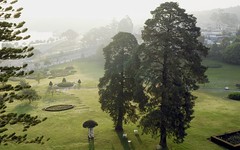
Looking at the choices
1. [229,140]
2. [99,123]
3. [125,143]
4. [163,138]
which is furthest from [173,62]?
[99,123]

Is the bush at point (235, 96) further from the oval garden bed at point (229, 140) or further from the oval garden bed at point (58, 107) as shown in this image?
the oval garden bed at point (58, 107)

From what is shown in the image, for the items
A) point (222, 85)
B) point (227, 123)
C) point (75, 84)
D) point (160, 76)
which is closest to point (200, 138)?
point (227, 123)

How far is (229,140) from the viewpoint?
33875mm

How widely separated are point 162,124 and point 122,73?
8.60 meters

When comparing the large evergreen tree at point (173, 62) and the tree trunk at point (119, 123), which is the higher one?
the large evergreen tree at point (173, 62)

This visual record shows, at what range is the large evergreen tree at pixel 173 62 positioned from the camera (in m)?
29.3

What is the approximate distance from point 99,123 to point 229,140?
652 inches

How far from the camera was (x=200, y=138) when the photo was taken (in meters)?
35.5

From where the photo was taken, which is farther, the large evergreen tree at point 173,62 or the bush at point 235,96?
the bush at point 235,96

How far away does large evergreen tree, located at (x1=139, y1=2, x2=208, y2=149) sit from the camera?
2928 cm

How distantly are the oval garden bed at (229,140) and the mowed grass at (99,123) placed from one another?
2.26ft

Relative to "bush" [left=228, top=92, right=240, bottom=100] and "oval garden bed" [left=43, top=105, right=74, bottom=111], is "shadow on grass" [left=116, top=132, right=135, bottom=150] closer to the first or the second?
"oval garden bed" [left=43, top=105, right=74, bottom=111]

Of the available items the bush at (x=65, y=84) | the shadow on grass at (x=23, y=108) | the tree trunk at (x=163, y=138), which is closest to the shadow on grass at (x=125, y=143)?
the tree trunk at (x=163, y=138)

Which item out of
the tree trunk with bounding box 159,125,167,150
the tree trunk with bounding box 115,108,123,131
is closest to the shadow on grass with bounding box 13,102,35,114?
the tree trunk with bounding box 115,108,123,131
